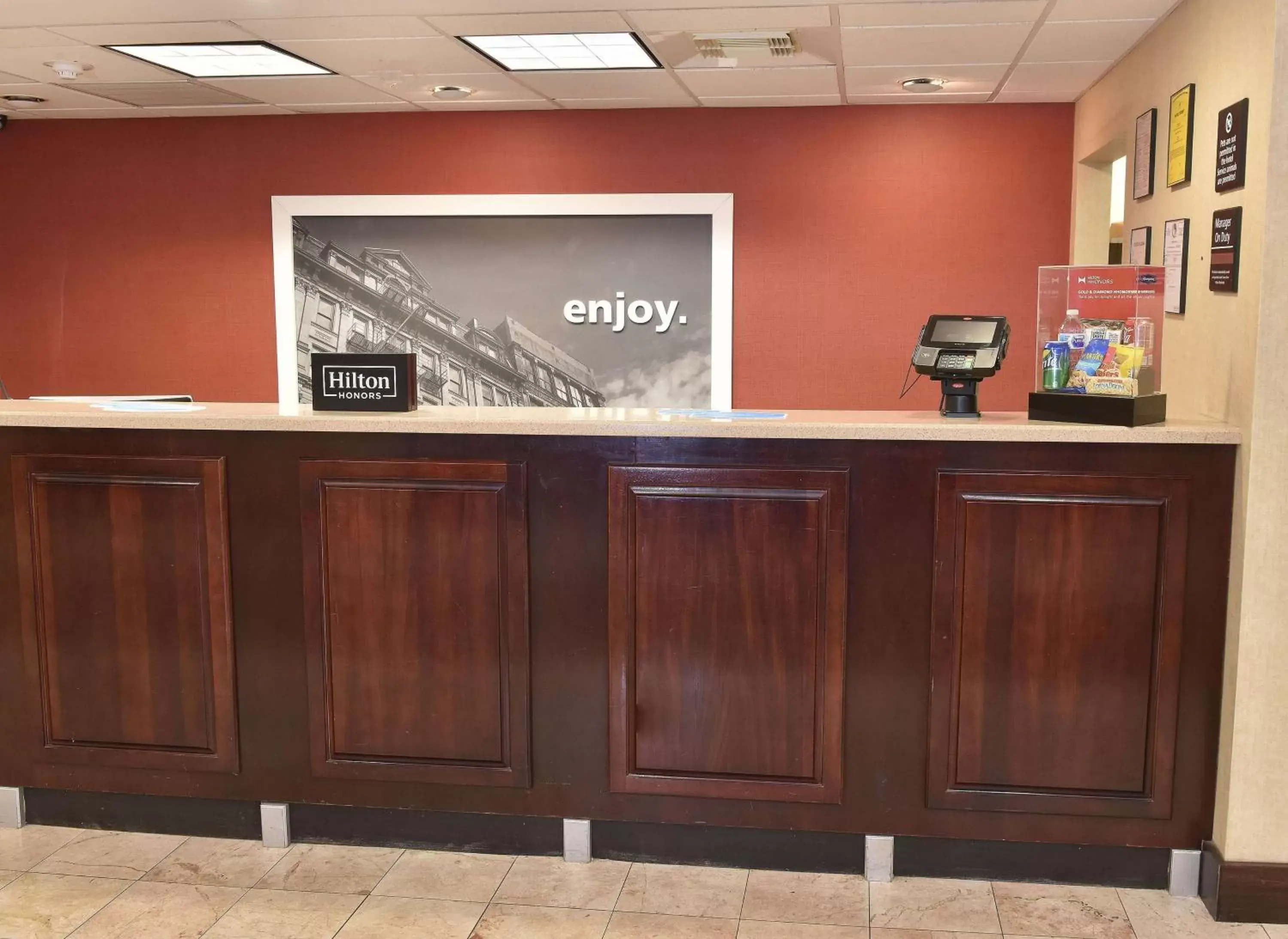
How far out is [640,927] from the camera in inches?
113

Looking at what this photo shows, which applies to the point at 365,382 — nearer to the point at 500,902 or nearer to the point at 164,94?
the point at 500,902

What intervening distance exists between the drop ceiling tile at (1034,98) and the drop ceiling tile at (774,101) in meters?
0.80

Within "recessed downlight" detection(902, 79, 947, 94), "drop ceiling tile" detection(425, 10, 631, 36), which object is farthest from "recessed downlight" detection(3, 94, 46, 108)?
"recessed downlight" detection(902, 79, 947, 94)

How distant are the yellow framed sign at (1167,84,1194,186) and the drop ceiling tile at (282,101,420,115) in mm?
3762

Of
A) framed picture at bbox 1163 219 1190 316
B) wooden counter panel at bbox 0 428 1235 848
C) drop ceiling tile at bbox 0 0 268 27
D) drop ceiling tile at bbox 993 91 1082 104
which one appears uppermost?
drop ceiling tile at bbox 993 91 1082 104

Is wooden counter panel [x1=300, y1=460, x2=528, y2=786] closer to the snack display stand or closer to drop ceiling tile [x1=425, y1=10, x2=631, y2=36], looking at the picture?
the snack display stand

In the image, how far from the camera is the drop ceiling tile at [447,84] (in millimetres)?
5270

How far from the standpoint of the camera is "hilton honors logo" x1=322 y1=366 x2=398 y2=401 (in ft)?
10.6

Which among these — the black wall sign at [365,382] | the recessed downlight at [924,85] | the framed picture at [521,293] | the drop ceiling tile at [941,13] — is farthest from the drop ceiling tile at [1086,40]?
the black wall sign at [365,382]

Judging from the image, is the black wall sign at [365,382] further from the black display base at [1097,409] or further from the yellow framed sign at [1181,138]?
the yellow framed sign at [1181,138]

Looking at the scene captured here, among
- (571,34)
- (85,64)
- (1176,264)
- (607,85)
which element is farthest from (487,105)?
(1176,264)

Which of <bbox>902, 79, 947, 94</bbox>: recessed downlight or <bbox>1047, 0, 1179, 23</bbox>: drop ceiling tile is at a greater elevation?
<bbox>902, 79, 947, 94</bbox>: recessed downlight

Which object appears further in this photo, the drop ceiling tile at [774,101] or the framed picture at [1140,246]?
the drop ceiling tile at [774,101]

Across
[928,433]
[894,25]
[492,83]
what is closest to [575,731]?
[928,433]
